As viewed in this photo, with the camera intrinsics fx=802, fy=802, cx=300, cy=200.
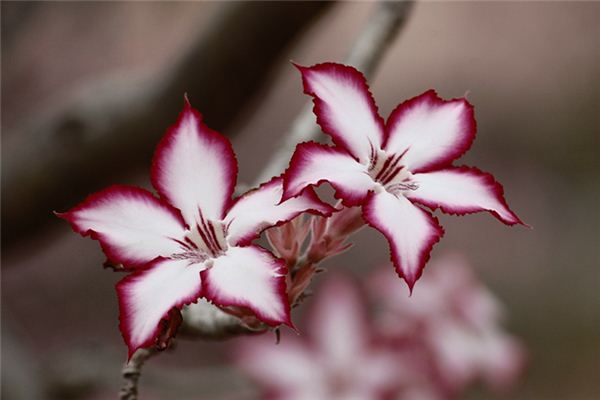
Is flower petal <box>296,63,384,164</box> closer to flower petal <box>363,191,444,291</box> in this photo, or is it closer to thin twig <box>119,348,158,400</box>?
flower petal <box>363,191,444,291</box>

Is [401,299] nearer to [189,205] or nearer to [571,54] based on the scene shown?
[189,205]

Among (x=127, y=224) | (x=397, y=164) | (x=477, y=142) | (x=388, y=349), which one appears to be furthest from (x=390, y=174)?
(x=477, y=142)

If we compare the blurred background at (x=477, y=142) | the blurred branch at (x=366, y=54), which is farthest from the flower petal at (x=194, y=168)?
the blurred background at (x=477, y=142)

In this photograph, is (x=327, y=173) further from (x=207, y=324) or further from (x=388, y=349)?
(x=388, y=349)

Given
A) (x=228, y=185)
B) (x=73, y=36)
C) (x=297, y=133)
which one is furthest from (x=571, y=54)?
(x=228, y=185)

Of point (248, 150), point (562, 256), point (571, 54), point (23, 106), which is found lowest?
point (23, 106)

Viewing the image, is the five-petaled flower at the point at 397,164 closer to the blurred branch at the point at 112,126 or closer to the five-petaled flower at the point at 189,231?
the five-petaled flower at the point at 189,231
